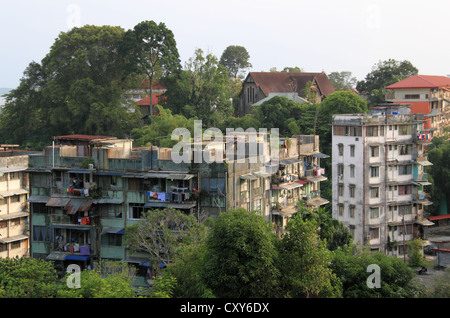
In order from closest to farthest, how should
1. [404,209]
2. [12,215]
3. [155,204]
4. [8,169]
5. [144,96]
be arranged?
[155,204]
[8,169]
[12,215]
[404,209]
[144,96]

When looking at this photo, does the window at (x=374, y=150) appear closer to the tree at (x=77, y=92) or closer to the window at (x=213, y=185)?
the window at (x=213, y=185)

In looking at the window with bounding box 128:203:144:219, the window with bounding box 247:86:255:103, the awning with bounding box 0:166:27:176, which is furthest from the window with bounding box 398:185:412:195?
the window with bounding box 247:86:255:103

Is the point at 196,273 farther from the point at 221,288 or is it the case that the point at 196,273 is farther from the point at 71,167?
the point at 71,167

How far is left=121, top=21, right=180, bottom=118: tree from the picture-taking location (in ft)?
186

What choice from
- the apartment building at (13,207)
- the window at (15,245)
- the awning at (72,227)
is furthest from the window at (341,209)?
the window at (15,245)

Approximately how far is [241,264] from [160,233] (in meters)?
9.15

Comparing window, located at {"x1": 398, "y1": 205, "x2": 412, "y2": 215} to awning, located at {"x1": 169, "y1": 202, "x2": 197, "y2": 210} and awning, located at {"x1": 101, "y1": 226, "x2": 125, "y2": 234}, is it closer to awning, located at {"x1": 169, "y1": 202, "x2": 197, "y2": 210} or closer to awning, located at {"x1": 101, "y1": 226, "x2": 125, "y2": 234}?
awning, located at {"x1": 169, "y1": 202, "x2": 197, "y2": 210}

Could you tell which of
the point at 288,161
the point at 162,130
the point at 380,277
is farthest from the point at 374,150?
the point at 380,277

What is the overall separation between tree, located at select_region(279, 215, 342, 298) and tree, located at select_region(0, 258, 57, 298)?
29.1ft

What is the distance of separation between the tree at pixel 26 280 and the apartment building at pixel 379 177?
80.4ft

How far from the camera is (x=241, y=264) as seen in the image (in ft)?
71.9

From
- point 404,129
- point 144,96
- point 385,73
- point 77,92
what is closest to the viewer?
point 404,129

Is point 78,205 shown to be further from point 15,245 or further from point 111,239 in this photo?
point 15,245
